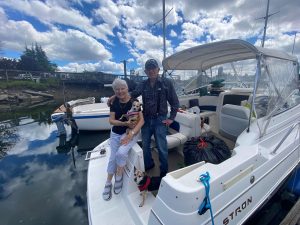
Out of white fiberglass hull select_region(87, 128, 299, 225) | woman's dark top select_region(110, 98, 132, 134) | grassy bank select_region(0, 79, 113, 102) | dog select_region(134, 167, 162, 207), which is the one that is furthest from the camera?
grassy bank select_region(0, 79, 113, 102)

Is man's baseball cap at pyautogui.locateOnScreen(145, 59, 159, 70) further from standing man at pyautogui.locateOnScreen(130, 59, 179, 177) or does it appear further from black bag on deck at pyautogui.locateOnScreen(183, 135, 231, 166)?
black bag on deck at pyautogui.locateOnScreen(183, 135, 231, 166)

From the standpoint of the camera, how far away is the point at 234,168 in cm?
154

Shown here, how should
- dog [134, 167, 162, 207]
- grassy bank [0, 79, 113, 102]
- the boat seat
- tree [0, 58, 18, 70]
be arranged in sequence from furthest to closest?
tree [0, 58, 18, 70]
grassy bank [0, 79, 113, 102]
the boat seat
dog [134, 167, 162, 207]

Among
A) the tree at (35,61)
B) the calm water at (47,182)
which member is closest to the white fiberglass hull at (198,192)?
the calm water at (47,182)

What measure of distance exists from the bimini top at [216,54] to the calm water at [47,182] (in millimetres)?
2359

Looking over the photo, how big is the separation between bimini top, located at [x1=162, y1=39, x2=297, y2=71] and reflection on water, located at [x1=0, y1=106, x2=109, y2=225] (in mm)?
3569

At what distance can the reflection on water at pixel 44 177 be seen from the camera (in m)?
3.20

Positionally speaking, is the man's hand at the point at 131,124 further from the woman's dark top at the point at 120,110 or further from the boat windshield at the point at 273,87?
the boat windshield at the point at 273,87

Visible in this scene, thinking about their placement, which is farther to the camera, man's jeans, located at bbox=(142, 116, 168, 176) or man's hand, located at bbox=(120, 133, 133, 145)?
man's jeans, located at bbox=(142, 116, 168, 176)

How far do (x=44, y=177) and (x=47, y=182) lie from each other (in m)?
0.33

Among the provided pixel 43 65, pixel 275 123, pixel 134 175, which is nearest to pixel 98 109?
pixel 134 175

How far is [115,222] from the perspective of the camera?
5.75ft

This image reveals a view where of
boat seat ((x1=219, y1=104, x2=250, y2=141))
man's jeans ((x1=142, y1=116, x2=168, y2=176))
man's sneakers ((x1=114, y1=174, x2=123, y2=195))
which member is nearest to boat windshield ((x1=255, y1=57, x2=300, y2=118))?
boat seat ((x1=219, y1=104, x2=250, y2=141))

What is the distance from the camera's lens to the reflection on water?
10.5ft
